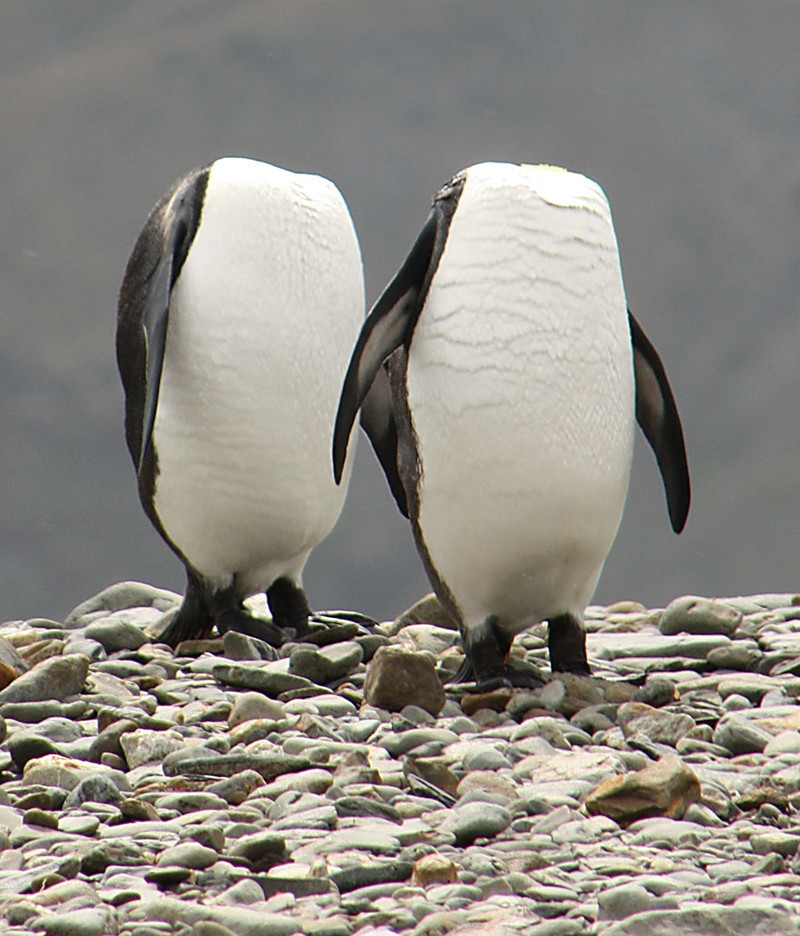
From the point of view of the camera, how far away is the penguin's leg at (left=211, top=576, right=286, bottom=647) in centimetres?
551

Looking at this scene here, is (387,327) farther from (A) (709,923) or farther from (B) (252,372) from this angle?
(A) (709,923)

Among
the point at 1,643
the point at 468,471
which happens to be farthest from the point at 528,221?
the point at 1,643

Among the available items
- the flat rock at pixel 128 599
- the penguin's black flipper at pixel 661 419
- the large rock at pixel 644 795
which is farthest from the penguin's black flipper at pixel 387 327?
the flat rock at pixel 128 599

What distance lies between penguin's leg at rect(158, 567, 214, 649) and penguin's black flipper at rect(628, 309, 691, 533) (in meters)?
1.91

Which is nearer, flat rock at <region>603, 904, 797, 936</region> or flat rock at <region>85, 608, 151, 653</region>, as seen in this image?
flat rock at <region>603, 904, 797, 936</region>

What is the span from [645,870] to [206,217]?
3493mm

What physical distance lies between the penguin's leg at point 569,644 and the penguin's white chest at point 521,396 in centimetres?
11

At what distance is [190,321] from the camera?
5.49 metres

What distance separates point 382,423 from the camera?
5.75 meters

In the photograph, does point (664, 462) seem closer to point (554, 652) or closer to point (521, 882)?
point (554, 652)

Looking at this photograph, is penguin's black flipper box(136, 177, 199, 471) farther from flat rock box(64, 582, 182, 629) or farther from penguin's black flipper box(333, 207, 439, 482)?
flat rock box(64, 582, 182, 629)

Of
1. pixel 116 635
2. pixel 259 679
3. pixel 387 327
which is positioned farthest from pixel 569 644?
pixel 116 635

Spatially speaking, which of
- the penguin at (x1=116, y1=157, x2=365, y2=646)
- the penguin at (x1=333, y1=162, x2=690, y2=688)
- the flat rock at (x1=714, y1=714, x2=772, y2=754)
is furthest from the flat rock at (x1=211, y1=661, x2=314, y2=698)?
the flat rock at (x1=714, y1=714, x2=772, y2=754)

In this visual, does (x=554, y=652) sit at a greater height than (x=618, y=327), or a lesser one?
lesser
